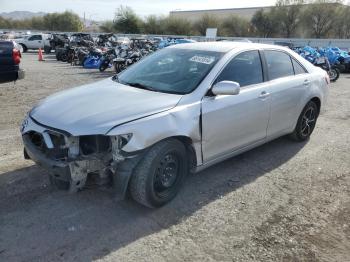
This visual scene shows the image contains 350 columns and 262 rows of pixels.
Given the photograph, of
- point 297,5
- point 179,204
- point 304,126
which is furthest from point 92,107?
point 297,5

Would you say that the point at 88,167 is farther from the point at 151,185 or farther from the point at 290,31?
the point at 290,31

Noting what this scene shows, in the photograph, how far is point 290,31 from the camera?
5531cm

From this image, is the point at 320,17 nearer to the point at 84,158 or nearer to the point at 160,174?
the point at 160,174

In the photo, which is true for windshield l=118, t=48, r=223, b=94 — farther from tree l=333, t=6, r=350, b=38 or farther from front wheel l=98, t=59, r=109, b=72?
tree l=333, t=6, r=350, b=38

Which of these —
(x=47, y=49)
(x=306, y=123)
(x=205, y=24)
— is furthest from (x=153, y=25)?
(x=306, y=123)

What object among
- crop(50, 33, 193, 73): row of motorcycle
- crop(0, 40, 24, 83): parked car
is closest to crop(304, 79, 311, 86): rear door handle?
crop(0, 40, 24, 83): parked car

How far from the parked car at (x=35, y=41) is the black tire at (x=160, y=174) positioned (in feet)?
101

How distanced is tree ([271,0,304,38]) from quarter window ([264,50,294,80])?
175 ft

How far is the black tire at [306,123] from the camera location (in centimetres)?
592

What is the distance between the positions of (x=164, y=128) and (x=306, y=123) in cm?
333

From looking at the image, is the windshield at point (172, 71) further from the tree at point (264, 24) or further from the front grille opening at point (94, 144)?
the tree at point (264, 24)

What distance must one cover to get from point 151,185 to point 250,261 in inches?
45.1

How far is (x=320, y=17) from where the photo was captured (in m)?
52.2

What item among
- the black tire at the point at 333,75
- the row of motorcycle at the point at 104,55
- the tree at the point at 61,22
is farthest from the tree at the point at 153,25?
the black tire at the point at 333,75
